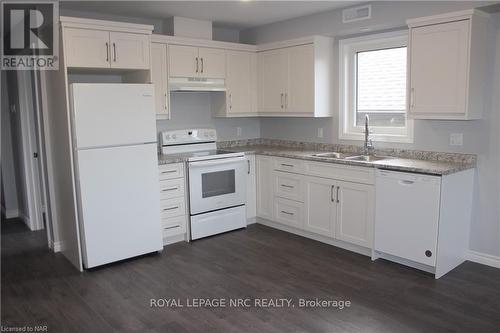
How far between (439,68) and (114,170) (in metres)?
2.85

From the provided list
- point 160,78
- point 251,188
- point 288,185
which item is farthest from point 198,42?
point 288,185

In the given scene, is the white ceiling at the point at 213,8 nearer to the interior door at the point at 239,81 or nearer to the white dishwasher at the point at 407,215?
the interior door at the point at 239,81

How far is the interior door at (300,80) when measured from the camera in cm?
446

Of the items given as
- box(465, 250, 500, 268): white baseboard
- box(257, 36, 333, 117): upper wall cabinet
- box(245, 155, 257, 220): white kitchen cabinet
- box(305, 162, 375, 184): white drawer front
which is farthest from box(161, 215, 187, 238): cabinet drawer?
box(465, 250, 500, 268): white baseboard

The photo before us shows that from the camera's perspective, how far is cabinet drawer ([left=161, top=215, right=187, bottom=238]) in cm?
416

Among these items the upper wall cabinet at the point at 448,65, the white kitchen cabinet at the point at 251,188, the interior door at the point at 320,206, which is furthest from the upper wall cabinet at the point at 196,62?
the upper wall cabinet at the point at 448,65

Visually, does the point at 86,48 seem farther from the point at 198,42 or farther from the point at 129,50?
the point at 198,42

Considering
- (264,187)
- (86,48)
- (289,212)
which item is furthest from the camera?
(264,187)

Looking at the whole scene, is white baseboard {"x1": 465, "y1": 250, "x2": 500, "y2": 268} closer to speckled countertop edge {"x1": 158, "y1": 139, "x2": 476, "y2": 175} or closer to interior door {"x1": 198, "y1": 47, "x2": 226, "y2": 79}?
speckled countertop edge {"x1": 158, "y1": 139, "x2": 476, "y2": 175}

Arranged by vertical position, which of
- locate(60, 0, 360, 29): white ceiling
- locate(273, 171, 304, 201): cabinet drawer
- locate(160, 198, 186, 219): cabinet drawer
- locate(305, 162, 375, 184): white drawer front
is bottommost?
locate(160, 198, 186, 219): cabinet drawer

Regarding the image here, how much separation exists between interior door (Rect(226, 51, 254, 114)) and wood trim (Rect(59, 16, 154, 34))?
1.25 metres

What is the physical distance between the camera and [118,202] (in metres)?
3.67

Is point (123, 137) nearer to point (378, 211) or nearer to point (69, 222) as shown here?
point (69, 222)

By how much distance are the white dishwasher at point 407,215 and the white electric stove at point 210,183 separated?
160cm
